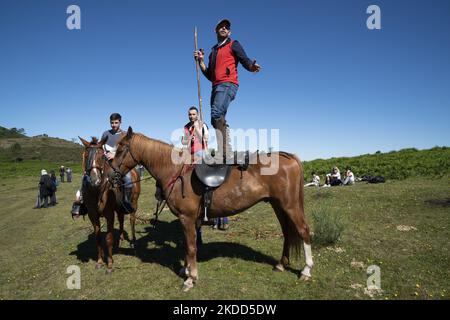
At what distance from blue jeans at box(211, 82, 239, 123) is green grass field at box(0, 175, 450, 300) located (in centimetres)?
387

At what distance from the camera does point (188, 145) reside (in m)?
7.27

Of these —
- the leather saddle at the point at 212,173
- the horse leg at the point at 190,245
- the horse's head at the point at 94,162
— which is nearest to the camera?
the leather saddle at the point at 212,173

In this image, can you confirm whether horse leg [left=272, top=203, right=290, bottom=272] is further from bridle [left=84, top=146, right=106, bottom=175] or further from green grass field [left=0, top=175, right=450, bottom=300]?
bridle [left=84, top=146, right=106, bottom=175]

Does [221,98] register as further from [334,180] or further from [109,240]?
[334,180]

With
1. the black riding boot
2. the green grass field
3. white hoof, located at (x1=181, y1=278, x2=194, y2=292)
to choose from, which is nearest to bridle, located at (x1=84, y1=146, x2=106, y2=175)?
the black riding boot

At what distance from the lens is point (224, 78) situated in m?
6.41

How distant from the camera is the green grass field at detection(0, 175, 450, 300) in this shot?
6000mm

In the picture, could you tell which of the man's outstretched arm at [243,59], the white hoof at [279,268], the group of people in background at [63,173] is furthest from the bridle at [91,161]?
the group of people in background at [63,173]

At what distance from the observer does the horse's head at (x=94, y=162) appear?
650 cm

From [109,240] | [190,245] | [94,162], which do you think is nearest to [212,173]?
[190,245]

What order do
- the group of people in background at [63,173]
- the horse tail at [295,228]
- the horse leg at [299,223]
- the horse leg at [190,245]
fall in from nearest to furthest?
the horse leg at [190,245] → the horse leg at [299,223] → the horse tail at [295,228] → the group of people in background at [63,173]

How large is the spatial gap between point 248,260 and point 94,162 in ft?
15.5

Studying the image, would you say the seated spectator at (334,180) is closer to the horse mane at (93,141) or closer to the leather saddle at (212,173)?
the leather saddle at (212,173)

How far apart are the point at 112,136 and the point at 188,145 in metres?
2.27
